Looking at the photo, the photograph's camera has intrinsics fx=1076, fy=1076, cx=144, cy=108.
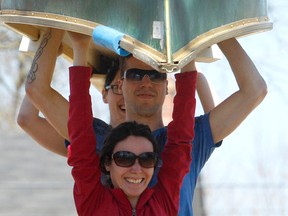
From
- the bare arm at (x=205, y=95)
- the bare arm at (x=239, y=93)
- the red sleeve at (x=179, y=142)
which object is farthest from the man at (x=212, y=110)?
the bare arm at (x=205, y=95)

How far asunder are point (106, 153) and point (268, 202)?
17.1 feet

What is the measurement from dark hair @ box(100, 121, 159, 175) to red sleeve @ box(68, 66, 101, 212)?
44 mm

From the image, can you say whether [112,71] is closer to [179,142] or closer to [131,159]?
[179,142]

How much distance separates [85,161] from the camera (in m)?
4.31

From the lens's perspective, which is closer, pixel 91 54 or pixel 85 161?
pixel 85 161

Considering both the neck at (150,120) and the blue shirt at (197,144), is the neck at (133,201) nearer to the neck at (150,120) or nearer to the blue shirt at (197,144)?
the blue shirt at (197,144)

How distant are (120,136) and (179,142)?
0.27 metres

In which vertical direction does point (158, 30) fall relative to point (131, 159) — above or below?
above

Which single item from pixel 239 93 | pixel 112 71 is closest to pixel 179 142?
pixel 239 93

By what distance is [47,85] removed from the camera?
4.59 metres

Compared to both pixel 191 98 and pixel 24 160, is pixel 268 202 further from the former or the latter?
pixel 191 98

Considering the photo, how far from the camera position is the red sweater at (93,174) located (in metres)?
4.30

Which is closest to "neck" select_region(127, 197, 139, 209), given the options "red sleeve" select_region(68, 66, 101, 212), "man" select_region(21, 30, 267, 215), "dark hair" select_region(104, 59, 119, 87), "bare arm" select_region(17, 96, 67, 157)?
"red sleeve" select_region(68, 66, 101, 212)

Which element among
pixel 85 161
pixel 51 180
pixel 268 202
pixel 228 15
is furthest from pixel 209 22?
pixel 268 202
